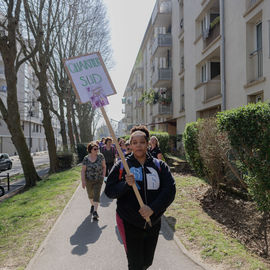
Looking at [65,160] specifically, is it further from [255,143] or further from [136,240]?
[136,240]

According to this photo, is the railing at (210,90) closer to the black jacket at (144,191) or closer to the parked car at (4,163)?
the black jacket at (144,191)

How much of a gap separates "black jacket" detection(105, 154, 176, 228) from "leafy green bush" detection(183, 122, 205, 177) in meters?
5.41

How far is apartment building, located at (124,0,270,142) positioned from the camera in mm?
10273

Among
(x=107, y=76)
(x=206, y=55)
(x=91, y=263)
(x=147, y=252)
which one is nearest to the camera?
(x=147, y=252)

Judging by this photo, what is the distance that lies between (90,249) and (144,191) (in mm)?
2083

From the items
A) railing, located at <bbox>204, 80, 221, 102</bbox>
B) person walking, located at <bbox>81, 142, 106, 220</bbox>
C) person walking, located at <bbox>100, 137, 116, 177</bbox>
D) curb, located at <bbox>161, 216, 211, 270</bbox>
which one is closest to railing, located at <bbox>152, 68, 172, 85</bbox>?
railing, located at <bbox>204, 80, 221, 102</bbox>

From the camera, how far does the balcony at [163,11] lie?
77.8 ft

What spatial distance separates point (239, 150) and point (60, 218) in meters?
4.05

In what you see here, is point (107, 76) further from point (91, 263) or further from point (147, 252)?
point (91, 263)

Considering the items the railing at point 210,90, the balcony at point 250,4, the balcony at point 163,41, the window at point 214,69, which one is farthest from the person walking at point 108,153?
the balcony at point 163,41

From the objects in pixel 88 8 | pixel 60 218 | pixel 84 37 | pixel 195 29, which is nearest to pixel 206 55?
pixel 195 29

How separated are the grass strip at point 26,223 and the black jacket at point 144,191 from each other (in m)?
2.03

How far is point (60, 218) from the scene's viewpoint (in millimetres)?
6055

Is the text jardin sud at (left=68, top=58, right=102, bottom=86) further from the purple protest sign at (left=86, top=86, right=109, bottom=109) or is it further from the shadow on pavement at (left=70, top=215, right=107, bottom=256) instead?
the shadow on pavement at (left=70, top=215, right=107, bottom=256)
